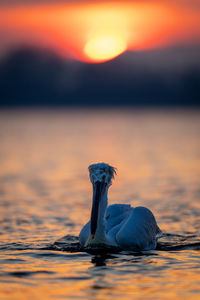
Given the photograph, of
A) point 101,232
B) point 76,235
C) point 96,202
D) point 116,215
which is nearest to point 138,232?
point 101,232

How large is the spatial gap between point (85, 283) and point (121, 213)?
286cm

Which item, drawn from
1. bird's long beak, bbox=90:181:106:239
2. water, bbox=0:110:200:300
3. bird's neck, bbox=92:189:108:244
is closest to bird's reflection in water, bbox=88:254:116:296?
water, bbox=0:110:200:300

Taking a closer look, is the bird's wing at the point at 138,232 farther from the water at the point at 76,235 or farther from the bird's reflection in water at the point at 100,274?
the bird's reflection in water at the point at 100,274

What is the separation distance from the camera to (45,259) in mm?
9062

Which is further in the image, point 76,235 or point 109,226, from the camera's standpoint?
point 76,235

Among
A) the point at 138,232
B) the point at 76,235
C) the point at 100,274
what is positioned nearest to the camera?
the point at 100,274

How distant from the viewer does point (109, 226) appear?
10242 mm

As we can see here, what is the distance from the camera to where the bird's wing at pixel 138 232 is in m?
9.52

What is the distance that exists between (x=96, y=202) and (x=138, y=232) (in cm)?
86

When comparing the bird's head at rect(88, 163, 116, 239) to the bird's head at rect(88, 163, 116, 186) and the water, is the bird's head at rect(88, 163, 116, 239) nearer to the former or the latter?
the bird's head at rect(88, 163, 116, 186)

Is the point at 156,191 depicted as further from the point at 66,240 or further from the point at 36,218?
the point at 66,240

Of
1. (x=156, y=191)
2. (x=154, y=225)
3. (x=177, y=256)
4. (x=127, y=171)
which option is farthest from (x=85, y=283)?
(x=127, y=171)

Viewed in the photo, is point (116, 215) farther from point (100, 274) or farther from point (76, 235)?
point (100, 274)

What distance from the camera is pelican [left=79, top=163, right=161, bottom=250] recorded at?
9.23 m
